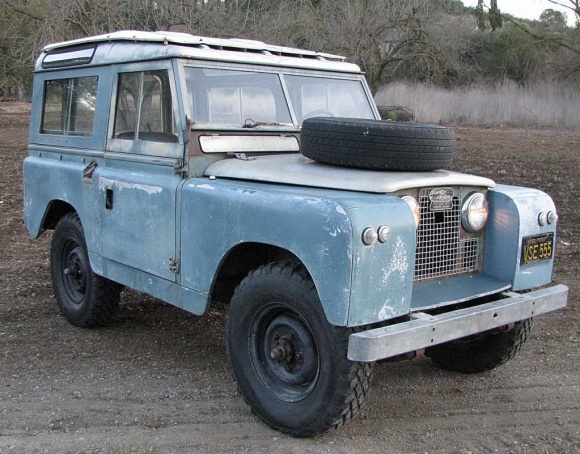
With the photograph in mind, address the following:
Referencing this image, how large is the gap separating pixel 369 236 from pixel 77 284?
324 cm

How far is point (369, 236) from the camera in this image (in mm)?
3227

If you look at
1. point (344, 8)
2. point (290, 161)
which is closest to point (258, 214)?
point (290, 161)

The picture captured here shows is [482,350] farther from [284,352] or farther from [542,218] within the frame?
[284,352]

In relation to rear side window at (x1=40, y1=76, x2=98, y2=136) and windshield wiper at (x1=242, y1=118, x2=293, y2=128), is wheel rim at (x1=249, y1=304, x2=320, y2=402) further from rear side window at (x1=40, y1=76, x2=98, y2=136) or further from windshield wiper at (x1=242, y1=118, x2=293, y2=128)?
rear side window at (x1=40, y1=76, x2=98, y2=136)

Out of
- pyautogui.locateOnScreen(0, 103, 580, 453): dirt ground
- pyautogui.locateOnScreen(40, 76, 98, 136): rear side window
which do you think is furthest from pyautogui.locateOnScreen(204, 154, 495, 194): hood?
pyautogui.locateOnScreen(40, 76, 98, 136): rear side window

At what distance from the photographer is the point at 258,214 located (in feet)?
12.0

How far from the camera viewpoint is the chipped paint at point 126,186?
4.41 m

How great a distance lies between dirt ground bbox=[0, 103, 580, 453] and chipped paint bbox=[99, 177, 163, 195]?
123cm

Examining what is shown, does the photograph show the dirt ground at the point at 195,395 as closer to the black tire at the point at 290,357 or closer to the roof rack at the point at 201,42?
the black tire at the point at 290,357

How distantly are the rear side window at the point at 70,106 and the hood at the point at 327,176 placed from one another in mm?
1546

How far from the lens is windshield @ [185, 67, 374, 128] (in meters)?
4.52

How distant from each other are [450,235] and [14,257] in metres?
5.41

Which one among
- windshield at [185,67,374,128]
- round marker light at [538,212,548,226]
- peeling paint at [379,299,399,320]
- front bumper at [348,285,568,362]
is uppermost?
windshield at [185,67,374,128]

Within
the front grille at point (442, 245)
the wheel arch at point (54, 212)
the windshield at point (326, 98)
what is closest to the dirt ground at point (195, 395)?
the wheel arch at point (54, 212)
